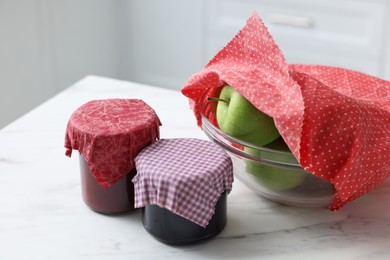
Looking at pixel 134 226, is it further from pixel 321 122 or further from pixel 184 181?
pixel 321 122

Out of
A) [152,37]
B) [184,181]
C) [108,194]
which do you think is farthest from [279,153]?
[152,37]

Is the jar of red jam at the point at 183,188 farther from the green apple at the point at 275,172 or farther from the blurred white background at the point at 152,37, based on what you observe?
the blurred white background at the point at 152,37

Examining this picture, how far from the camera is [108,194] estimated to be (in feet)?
3.00

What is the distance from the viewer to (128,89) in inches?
52.6

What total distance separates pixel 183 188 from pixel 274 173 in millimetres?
158

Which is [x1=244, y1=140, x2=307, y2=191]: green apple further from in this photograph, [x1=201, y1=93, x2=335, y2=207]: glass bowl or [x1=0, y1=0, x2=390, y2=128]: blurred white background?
[x1=0, y1=0, x2=390, y2=128]: blurred white background

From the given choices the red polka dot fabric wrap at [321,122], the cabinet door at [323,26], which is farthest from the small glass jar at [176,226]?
the cabinet door at [323,26]

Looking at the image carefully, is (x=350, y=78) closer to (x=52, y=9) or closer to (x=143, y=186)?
(x=143, y=186)

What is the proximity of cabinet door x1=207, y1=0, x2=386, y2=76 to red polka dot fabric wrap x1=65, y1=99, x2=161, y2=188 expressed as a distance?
4.93 ft

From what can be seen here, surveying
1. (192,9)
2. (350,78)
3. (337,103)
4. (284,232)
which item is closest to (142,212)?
(284,232)

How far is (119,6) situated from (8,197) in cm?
172

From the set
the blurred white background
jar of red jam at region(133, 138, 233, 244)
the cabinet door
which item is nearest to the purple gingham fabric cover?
jar of red jam at region(133, 138, 233, 244)

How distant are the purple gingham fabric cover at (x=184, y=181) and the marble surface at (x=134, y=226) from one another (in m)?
0.07

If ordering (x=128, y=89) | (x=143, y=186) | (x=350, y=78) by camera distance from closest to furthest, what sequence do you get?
1. (x=143, y=186)
2. (x=350, y=78)
3. (x=128, y=89)
